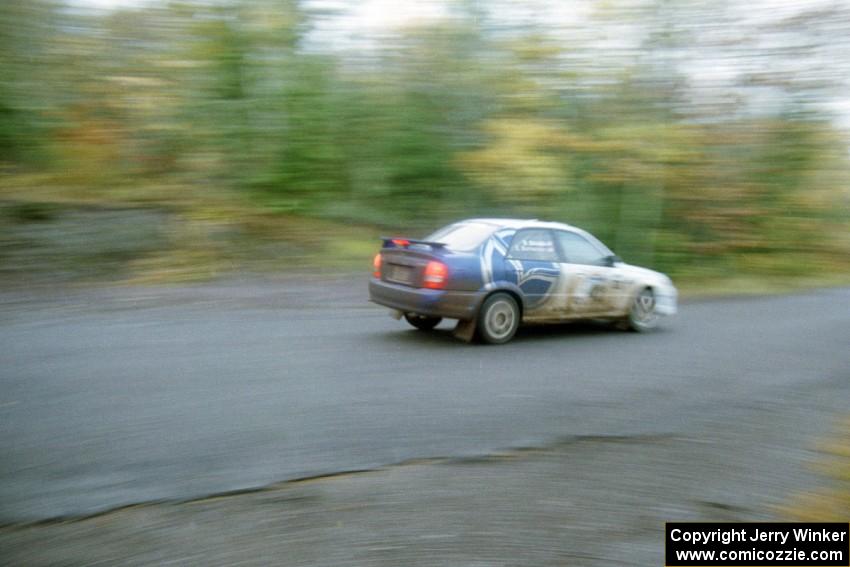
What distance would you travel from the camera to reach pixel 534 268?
384 inches

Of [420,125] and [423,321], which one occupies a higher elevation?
[420,125]

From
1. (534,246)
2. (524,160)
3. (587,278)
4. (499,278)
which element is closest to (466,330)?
(499,278)

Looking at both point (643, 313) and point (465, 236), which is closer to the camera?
point (465, 236)

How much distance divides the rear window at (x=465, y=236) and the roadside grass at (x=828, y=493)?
466 centimetres

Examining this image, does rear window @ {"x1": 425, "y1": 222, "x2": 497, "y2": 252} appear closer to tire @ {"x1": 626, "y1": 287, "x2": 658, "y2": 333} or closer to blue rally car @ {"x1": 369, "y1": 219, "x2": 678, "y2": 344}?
blue rally car @ {"x1": 369, "y1": 219, "x2": 678, "y2": 344}

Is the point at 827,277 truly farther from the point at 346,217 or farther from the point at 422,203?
the point at 346,217

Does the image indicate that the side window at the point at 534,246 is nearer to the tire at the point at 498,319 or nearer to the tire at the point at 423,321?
the tire at the point at 498,319

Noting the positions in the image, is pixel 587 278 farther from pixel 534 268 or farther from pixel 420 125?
pixel 420 125

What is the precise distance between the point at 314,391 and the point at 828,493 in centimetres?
408

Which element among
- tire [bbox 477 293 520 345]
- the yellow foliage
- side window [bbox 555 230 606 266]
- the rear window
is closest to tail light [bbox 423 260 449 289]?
the rear window

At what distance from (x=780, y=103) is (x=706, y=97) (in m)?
2.23

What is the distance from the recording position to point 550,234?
33.4 feet

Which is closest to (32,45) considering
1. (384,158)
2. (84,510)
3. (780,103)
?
(384,158)

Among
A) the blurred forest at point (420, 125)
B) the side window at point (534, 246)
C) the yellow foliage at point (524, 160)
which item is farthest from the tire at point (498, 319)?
the yellow foliage at point (524, 160)
